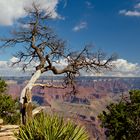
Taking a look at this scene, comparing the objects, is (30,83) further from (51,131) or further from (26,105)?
(51,131)

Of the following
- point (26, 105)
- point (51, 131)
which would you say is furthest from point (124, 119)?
point (51, 131)

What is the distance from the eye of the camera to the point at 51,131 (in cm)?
1404

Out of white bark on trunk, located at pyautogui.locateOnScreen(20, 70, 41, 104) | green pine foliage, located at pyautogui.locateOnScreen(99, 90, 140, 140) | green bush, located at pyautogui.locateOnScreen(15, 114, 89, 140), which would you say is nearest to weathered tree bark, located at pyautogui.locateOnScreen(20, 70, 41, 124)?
white bark on trunk, located at pyautogui.locateOnScreen(20, 70, 41, 104)

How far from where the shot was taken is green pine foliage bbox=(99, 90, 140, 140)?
41203 mm

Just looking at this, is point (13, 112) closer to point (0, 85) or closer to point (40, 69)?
point (0, 85)

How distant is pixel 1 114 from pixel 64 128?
2529cm

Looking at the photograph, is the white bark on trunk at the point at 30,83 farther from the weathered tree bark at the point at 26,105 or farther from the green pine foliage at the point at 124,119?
the green pine foliage at the point at 124,119

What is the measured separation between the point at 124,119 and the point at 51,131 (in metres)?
30.8

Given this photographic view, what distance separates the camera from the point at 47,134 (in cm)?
1380

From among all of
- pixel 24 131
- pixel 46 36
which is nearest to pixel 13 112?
pixel 46 36

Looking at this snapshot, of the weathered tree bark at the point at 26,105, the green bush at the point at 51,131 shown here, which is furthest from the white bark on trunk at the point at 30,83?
the green bush at the point at 51,131

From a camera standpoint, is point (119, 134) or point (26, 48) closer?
point (26, 48)

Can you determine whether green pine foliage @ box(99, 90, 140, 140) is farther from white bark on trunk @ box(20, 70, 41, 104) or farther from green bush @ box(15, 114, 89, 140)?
green bush @ box(15, 114, 89, 140)

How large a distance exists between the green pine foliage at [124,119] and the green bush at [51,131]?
26997 mm
